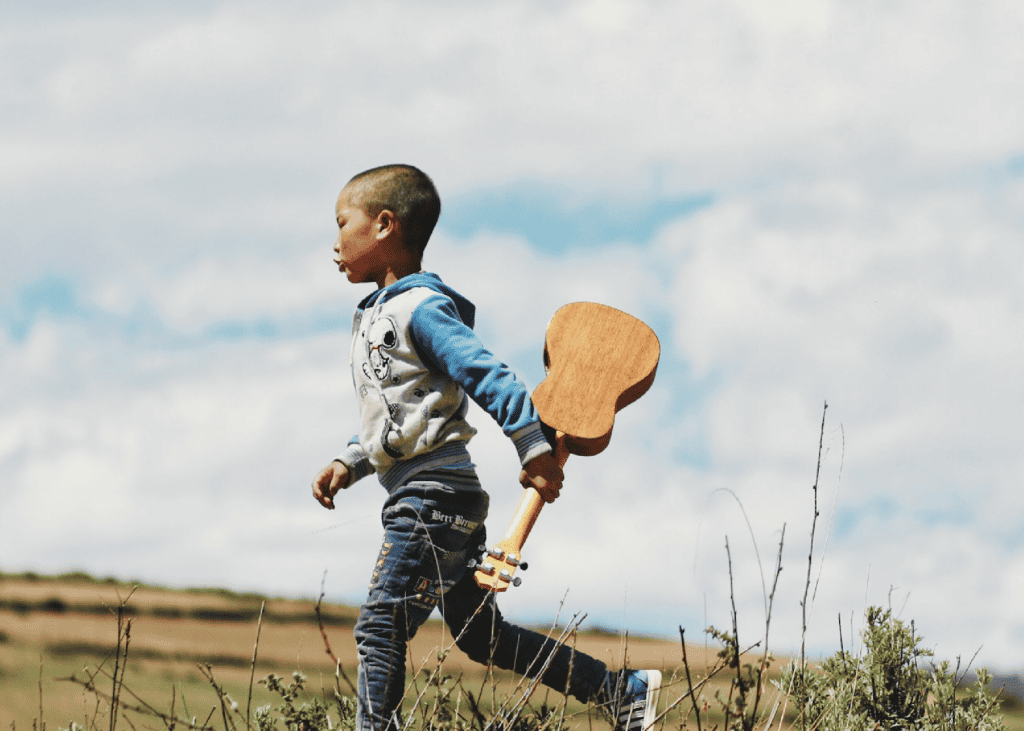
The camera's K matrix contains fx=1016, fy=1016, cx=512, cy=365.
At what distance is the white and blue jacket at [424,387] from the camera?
8.95ft

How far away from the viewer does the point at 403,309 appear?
2.90m

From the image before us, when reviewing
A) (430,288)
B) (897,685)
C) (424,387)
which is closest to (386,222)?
(430,288)

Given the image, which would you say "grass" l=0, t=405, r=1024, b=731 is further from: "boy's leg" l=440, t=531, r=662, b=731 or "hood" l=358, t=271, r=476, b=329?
"hood" l=358, t=271, r=476, b=329

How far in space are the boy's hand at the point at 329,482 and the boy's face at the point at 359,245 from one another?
1.95 ft

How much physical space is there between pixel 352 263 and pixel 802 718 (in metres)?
1.81

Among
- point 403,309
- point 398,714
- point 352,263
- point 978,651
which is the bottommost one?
point 398,714

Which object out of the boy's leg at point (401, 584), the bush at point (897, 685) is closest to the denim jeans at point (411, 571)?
the boy's leg at point (401, 584)

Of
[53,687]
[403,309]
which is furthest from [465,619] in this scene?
[53,687]

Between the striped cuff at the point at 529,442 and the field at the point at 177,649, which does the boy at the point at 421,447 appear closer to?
the striped cuff at the point at 529,442

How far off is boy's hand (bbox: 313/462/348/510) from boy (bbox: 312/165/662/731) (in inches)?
4.3

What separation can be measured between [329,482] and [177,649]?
1721mm

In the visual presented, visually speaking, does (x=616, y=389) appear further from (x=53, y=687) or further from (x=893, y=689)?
(x=53, y=687)

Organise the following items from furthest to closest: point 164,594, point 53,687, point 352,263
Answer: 1. point 164,594
2. point 53,687
3. point 352,263

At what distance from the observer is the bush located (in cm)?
341
